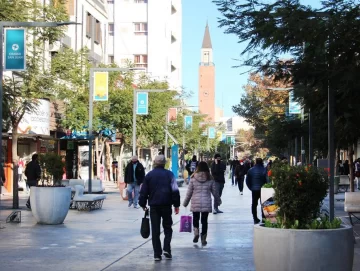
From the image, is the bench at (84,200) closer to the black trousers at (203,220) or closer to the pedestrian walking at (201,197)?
the black trousers at (203,220)

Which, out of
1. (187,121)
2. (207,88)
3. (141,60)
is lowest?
(187,121)

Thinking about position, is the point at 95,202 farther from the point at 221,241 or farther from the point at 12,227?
the point at 221,241

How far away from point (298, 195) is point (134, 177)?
57.7 ft

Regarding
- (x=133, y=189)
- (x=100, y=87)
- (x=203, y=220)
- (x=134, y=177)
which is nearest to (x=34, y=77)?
(x=100, y=87)

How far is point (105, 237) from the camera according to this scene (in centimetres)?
1622

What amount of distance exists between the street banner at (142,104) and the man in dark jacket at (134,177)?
12088mm

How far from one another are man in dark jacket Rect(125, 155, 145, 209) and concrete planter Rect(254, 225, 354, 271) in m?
17.6

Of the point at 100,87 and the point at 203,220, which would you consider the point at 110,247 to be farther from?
the point at 100,87

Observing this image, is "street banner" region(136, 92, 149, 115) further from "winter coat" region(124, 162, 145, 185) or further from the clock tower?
the clock tower

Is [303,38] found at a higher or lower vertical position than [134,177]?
higher

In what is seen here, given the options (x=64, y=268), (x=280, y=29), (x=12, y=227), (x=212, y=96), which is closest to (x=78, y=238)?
(x=12, y=227)

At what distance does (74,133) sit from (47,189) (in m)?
25.1

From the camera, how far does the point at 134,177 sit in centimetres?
2633

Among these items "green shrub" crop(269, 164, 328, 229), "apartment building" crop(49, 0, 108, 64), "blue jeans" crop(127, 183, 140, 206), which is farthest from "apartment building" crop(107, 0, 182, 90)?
"green shrub" crop(269, 164, 328, 229)
